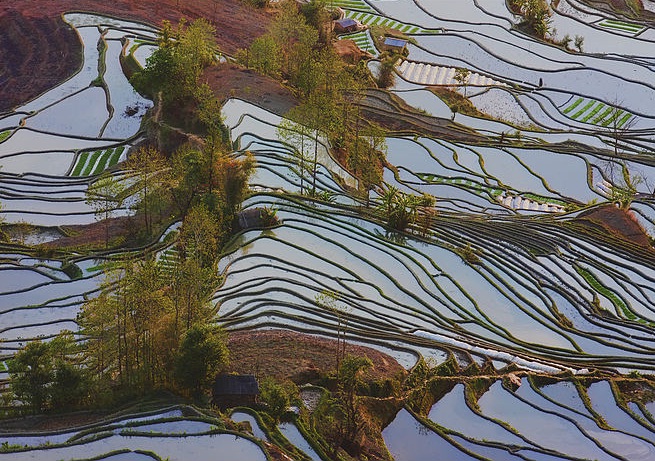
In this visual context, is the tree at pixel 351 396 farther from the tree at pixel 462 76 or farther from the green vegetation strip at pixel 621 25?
the green vegetation strip at pixel 621 25

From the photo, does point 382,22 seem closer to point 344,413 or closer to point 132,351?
point 132,351

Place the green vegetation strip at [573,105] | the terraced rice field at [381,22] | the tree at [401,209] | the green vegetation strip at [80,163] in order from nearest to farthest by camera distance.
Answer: the tree at [401,209] < the green vegetation strip at [80,163] < the green vegetation strip at [573,105] < the terraced rice field at [381,22]

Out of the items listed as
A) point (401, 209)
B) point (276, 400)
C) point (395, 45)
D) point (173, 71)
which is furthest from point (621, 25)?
point (276, 400)

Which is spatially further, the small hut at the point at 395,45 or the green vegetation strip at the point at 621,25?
the green vegetation strip at the point at 621,25

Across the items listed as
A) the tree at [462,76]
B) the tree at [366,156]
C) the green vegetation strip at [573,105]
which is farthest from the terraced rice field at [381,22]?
the tree at [366,156]

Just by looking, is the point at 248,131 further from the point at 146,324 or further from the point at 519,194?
the point at 146,324

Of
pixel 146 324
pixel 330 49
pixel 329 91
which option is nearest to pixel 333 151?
pixel 329 91

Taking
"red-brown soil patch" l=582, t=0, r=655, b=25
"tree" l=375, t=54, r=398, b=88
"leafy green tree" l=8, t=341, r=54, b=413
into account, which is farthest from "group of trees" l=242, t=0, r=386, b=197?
"red-brown soil patch" l=582, t=0, r=655, b=25

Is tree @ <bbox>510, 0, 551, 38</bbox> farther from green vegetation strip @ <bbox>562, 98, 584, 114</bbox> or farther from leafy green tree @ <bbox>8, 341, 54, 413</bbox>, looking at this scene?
leafy green tree @ <bbox>8, 341, 54, 413</bbox>
